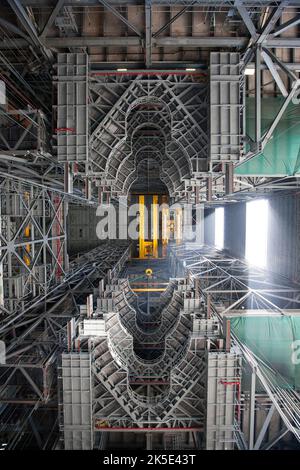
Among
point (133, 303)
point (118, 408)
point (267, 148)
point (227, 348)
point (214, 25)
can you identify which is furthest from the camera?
point (133, 303)

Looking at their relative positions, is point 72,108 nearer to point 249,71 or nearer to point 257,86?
point 257,86

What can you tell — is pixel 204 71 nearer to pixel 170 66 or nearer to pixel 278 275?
pixel 170 66

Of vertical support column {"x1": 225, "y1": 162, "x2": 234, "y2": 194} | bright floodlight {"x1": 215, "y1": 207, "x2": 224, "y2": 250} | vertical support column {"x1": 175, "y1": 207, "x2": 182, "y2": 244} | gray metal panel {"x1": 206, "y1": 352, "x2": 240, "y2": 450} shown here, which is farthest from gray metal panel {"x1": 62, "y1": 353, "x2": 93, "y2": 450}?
bright floodlight {"x1": 215, "y1": 207, "x2": 224, "y2": 250}

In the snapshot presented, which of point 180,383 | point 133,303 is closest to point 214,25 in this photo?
point 180,383

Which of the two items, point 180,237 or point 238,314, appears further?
point 180,237

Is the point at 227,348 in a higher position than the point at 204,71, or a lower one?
lower

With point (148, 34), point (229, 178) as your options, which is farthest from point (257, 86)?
point (148, 34)

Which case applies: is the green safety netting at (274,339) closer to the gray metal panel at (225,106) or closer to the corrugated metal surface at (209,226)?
the gray metal panel at (225,106)
